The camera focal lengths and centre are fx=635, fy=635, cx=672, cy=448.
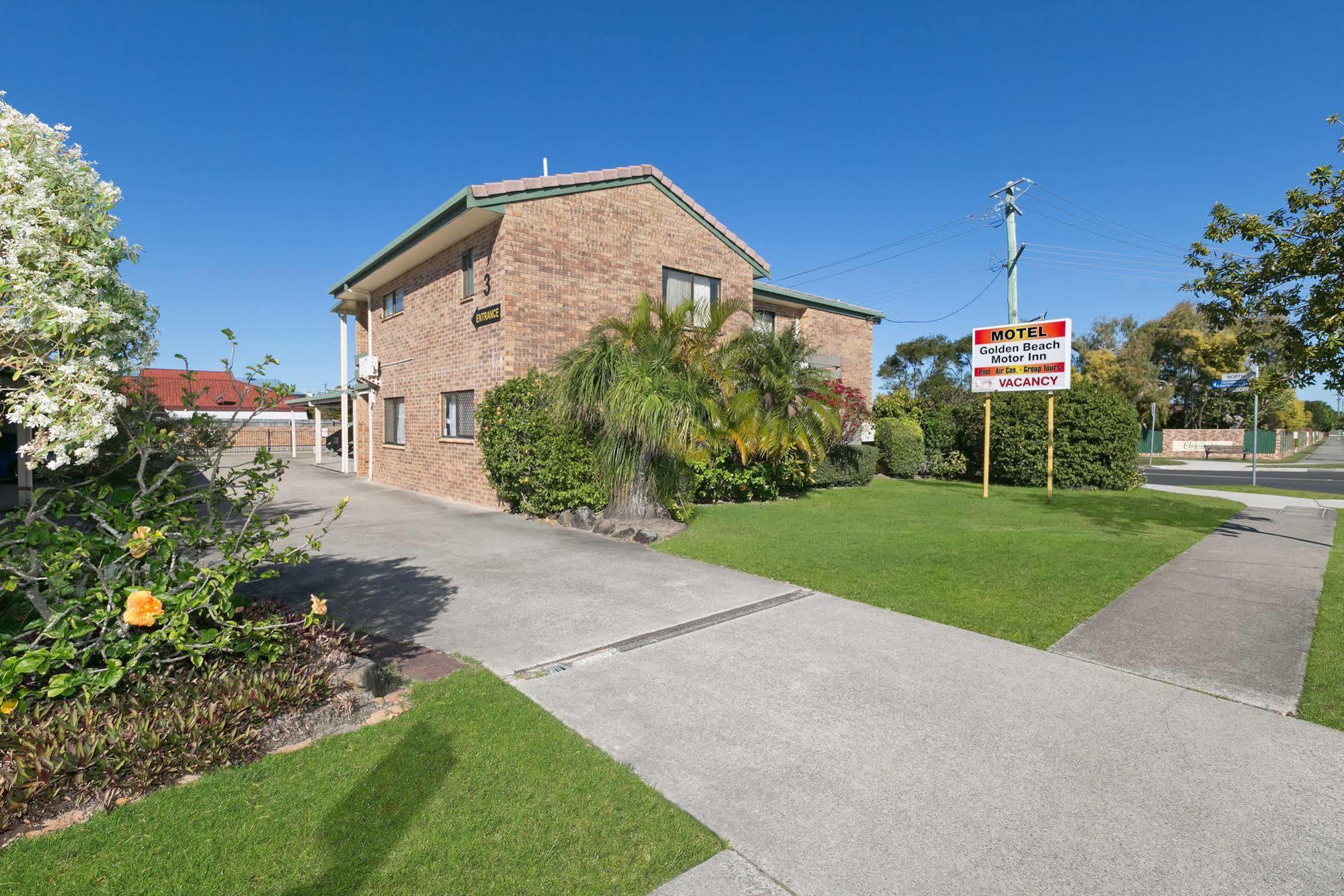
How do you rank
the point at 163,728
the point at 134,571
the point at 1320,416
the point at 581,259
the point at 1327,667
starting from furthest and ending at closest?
1. the point at 1320,416
2. the point at 581,259
3. the point at 1327,667
4. the point at 134,571
5. the point at 163,728

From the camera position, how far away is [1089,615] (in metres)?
5.81

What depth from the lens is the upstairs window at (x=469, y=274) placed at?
13.2 m

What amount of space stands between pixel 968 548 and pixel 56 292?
9.32m

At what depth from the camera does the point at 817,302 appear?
21156mm

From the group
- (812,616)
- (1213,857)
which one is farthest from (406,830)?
(812,616)

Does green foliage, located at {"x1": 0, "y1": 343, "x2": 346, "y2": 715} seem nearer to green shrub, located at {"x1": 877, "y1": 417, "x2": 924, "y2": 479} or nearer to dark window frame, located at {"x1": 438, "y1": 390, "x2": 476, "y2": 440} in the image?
dark window frame, located at {"x1": 438, "y1": 390, "x2": 476, "y2": 440}

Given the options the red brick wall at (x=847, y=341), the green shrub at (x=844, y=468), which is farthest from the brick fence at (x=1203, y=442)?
the green shrub at (x=844, y=468)

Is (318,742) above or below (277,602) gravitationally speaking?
below

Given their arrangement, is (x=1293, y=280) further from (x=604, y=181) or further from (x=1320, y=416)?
(x=1320, y=416)

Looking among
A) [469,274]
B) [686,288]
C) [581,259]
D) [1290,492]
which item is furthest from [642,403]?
[1290,492]

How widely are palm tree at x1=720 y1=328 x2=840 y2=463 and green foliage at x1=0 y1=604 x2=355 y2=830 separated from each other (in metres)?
9.18

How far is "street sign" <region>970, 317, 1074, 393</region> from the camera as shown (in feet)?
48.1

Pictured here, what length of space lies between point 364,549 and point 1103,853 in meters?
8.23

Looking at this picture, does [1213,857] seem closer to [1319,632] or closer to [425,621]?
[1319,632]
